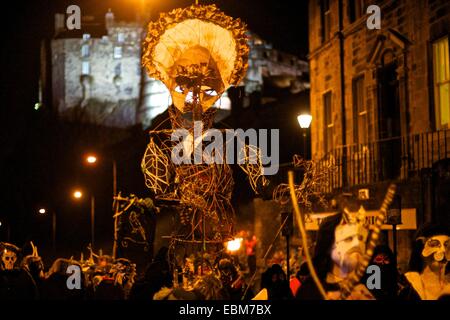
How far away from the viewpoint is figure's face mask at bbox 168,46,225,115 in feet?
31.1

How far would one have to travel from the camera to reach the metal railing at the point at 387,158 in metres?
17.1

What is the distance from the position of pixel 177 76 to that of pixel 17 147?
62.0m

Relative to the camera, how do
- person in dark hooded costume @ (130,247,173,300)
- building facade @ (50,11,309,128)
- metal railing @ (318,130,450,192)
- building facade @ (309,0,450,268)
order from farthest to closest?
building facade @ (50,11,309,128), metal railing @ (318,130,450,192), building facade @ (309,0,450,268), person in dark hooded costume @ (130,247,173,300)

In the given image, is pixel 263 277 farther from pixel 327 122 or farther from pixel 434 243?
pixel 327 122

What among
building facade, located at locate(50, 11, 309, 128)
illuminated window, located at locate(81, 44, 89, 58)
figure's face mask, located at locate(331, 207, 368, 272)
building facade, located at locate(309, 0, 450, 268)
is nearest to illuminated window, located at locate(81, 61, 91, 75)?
building facade, located at locate(50, 11, 309, 128)

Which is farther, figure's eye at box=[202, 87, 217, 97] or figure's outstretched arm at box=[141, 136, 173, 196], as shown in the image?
figure's eye at box=[202, 87, 217, 97]

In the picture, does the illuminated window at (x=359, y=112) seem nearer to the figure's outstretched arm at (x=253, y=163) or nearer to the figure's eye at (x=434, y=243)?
the figure's outstretched arm at (x=253, y=163)

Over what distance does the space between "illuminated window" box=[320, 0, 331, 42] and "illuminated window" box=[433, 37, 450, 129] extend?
6617 mm

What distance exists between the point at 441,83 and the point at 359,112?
4.45 m

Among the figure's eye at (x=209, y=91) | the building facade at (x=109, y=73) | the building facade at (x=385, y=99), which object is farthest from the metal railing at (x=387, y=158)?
the building facade at (x=109, y=73)

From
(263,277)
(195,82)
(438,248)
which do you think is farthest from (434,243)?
(195,82)

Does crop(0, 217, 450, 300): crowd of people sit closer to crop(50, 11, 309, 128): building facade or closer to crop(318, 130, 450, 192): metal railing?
crop(318, 130, 450, 192): metal railing

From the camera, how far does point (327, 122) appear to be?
23938mm

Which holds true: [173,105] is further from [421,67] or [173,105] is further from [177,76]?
[421,67]
